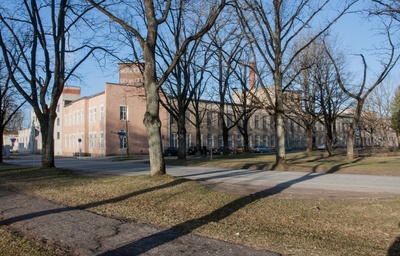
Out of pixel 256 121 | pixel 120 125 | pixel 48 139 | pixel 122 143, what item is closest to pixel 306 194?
pixel 48 139

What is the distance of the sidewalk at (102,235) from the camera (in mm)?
4828

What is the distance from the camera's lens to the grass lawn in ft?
17.4

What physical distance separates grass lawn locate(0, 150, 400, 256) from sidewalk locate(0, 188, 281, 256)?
331 mm

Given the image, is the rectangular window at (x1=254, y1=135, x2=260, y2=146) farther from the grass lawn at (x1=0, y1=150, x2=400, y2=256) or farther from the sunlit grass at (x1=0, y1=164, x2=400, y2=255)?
the sunlit grass at (x1=0, y1=164, x2=400, y2=255)

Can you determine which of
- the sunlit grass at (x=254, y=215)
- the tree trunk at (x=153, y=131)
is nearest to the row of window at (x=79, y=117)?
the tree trunk at (x=153, y=131)

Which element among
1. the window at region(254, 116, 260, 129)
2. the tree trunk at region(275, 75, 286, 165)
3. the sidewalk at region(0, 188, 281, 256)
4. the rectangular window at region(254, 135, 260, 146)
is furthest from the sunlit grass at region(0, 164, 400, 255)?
the rectangular window at region(254, 135, 260, 146)

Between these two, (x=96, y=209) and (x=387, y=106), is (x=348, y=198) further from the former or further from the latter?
(x=387, y=106)

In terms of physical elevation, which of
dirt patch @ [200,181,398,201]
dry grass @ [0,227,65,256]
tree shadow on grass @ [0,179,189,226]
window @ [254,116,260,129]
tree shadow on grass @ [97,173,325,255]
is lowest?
dirt patch @ [200,181,398,201]

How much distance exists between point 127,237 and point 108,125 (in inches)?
1913

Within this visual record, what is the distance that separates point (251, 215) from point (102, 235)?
3.11 m

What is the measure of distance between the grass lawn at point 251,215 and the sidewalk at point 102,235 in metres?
0.33

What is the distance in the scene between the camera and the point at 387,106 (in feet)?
148

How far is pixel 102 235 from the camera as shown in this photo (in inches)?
220

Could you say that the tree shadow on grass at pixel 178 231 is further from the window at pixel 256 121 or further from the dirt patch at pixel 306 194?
the window at pixel 256 121
